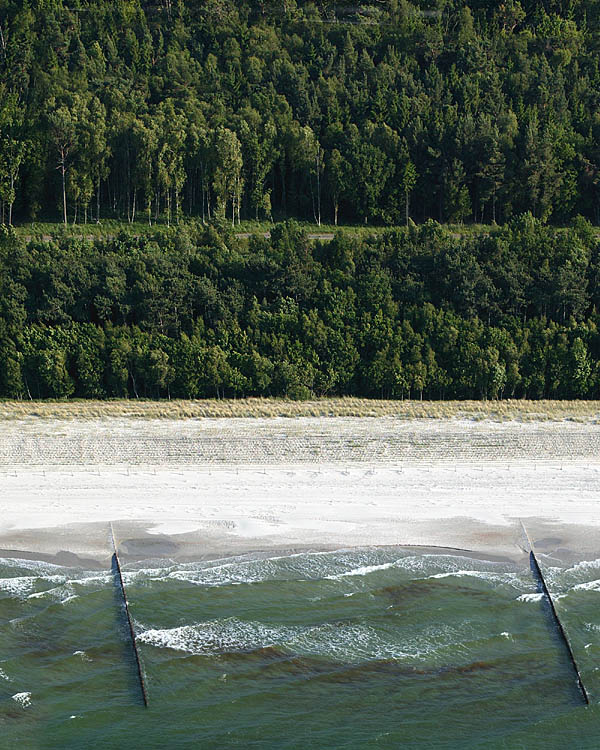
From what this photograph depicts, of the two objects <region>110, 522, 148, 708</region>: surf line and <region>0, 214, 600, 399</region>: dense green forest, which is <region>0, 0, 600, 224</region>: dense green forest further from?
<region>110, 522, 148, 708</region>: surf line

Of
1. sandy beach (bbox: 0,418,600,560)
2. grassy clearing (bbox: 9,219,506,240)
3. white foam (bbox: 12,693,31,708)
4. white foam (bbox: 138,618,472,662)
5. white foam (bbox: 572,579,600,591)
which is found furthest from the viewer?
grassy clearing (bbox: 9,219,506,240)

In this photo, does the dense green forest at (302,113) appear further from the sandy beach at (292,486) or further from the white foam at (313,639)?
the white foam at (313,639)

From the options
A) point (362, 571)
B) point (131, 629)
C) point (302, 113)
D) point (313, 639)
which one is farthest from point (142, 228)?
point (313, 639)

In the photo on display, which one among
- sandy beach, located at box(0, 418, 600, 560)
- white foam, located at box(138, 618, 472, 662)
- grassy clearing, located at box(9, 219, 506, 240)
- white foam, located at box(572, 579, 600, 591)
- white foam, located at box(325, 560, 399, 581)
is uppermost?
grassy clearing, located at box(9, 219, 506, 240)

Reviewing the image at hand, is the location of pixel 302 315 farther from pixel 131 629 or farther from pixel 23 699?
pixel 23 699

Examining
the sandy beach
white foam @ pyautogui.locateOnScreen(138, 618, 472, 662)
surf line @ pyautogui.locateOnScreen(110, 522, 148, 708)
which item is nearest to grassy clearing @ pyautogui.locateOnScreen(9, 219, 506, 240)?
the sandy beach

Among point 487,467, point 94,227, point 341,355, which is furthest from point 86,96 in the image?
point 487,467

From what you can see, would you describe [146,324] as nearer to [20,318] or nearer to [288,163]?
[20,318]
